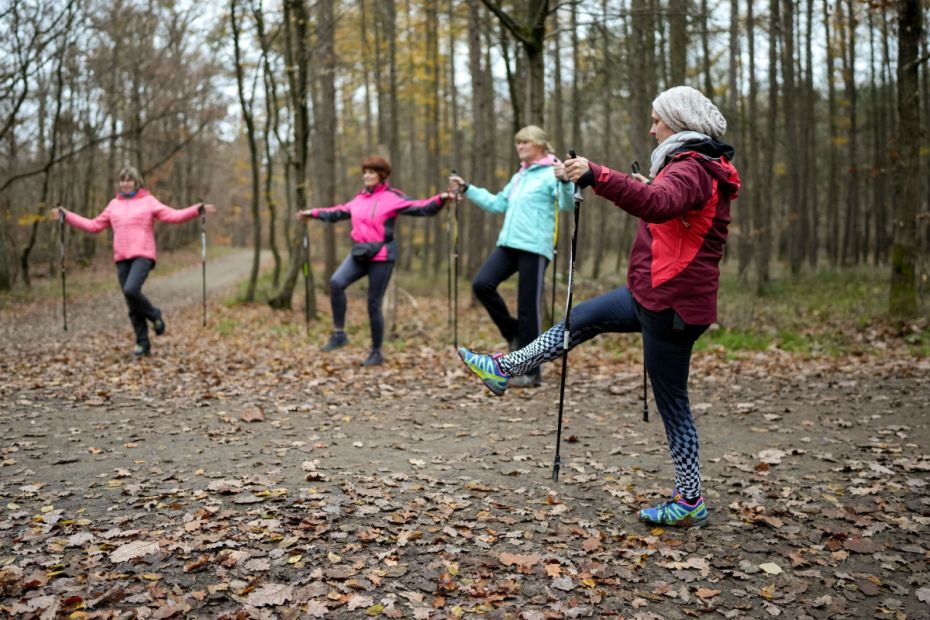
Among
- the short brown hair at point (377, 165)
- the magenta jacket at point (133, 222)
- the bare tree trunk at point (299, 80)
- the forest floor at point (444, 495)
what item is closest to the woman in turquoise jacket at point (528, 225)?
the forest floor at point (444, 495)

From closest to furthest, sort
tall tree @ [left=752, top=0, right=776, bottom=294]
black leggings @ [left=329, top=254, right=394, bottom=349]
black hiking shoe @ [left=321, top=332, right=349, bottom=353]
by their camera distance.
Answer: black leggings @ [left=329, top=254, right=394, bottom=349]
black hiking shoe @ [left=321, top=332, right=349, bottom=353]
tall tree @ [left=752, top=0, right=776, bottom=294]

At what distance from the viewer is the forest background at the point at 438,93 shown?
10.7 m

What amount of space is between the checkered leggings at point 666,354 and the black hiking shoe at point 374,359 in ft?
15.7

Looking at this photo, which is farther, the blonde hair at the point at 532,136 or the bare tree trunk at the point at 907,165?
the bare tree trunk at the point at 907,165

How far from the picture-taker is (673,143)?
12.1 feet

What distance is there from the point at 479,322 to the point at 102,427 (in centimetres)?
864

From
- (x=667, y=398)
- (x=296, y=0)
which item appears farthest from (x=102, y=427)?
(x=296, y=0)

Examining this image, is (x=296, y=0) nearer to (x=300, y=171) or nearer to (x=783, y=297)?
(x=300, y=171)

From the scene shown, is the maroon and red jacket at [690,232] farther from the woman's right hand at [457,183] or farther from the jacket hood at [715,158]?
the woman's right hand at [457,183]

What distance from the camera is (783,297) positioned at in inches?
669

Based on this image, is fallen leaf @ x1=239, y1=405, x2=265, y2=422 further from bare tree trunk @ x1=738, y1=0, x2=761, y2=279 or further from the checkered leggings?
bare tree trunk @ x1=738, y1=0, x2=761, y2=279

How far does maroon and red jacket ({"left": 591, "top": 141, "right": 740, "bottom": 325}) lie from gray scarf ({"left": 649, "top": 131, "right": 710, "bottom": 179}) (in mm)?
35

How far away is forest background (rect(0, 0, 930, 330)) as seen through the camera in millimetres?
10688

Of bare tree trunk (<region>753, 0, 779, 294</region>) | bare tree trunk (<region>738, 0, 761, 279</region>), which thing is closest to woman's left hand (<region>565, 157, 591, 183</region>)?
bare tree trunk (<region>753, 0, 779, 294</region>)
